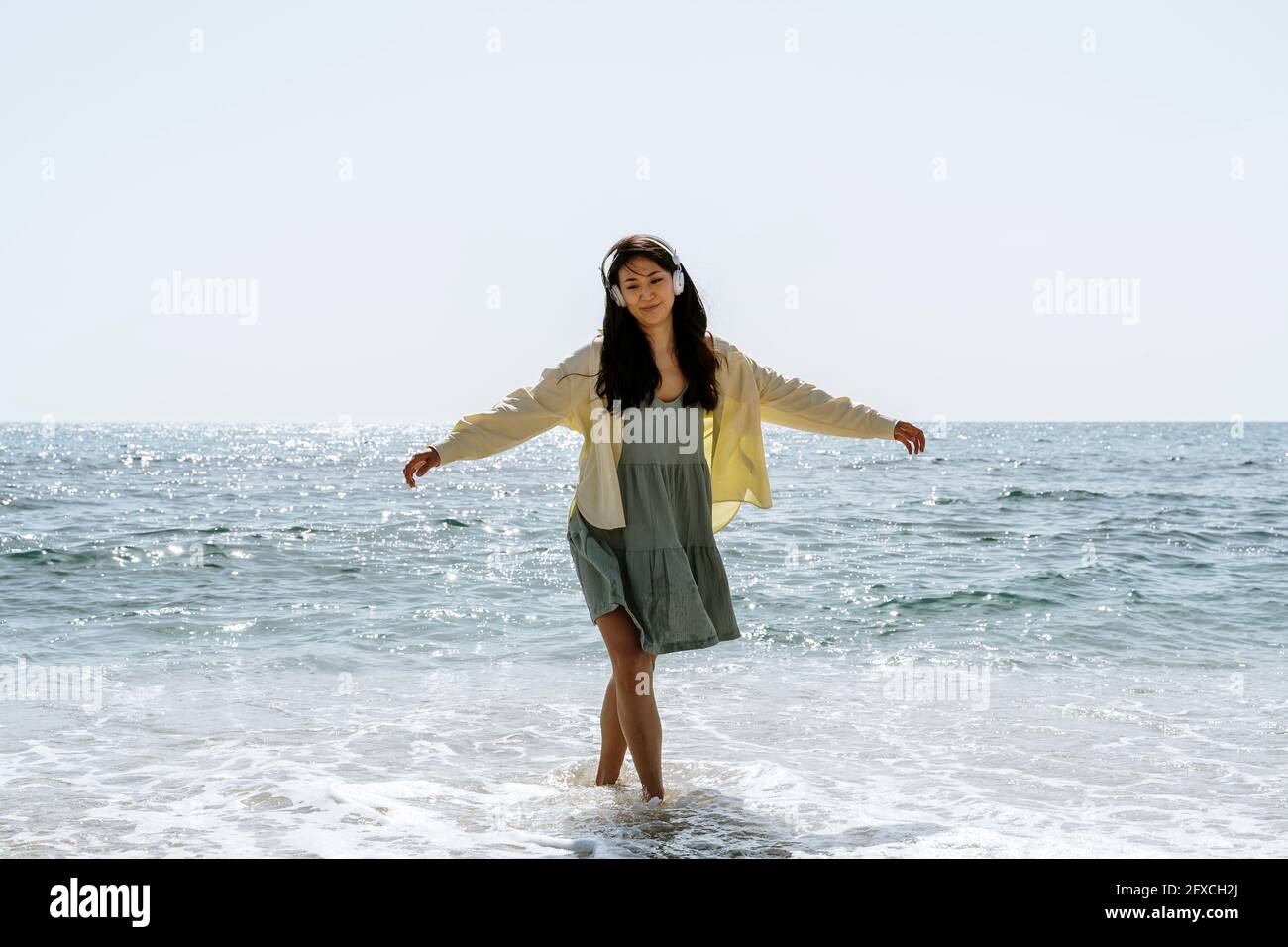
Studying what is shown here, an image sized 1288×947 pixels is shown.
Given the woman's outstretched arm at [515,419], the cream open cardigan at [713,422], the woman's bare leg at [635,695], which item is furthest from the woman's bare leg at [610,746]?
the woman's outstretched arm at [515,419]

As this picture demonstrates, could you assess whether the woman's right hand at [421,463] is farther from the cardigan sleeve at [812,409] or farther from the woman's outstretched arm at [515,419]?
the cardigan sleeve at [812,409]

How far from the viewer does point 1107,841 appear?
422 centimetres

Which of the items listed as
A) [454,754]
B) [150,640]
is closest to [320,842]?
[454,754]

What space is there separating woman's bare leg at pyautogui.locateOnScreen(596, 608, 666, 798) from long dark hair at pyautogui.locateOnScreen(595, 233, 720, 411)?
0.83m

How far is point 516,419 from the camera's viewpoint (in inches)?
167

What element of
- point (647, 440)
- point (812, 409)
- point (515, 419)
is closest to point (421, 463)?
point (515, 419)

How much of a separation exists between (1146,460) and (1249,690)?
35.5m

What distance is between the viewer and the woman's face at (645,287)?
169 inches

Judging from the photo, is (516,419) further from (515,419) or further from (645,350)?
(645,350)

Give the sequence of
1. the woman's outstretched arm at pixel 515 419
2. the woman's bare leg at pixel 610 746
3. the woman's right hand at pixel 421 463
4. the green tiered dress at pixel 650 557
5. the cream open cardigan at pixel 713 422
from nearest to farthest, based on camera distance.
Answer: the woman's right hand at pixel 421 463
the woman's outstretched arm at pixel 515 419
the cream open cardigan at pixel 713 422
the green tiered dress at pixel 650 557
the woman's bare leg at pixel 610 746

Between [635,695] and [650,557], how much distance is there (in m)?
0.52

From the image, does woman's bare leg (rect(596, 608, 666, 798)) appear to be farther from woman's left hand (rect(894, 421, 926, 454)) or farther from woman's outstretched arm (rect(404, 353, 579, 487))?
woman's left hand (rect(894, 421, 926, 454))
